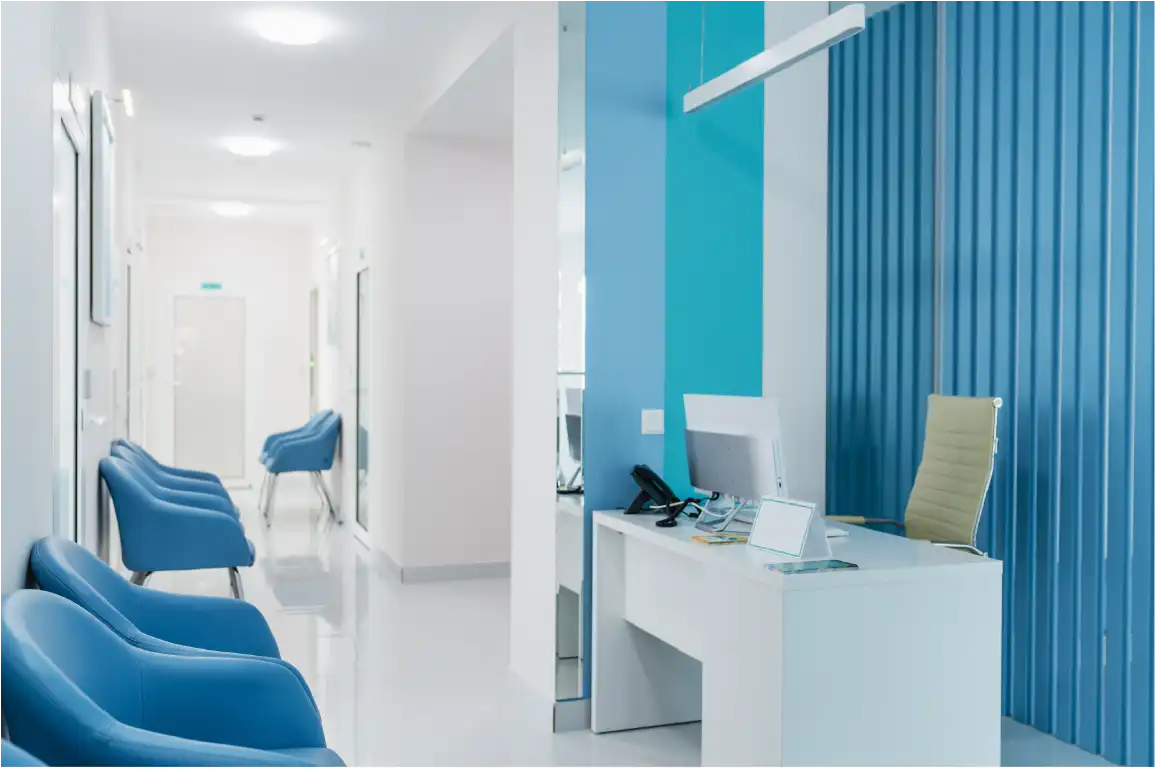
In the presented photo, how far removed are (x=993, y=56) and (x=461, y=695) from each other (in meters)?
3.45

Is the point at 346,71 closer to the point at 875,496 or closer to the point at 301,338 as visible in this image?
the point at 875,496

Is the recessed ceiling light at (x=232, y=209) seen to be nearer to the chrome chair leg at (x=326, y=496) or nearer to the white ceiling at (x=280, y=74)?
the white ceiling at (x=280, y=74)

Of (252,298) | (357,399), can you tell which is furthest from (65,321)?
(252,298)

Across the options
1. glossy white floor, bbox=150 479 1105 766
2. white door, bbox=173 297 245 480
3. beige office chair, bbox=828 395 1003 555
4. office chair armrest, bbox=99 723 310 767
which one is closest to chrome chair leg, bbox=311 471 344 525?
glossy white floor, bbox=150 479 1105 766

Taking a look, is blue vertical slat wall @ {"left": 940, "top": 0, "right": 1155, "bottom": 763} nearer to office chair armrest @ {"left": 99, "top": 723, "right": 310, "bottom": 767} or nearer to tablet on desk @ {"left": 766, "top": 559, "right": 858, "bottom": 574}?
tablet on desk @ {"left": 766, "top": 559, "right": 858, "bottom": 574}

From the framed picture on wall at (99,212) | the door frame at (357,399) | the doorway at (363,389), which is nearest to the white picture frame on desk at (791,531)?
the framed picture on wall at (99,212)

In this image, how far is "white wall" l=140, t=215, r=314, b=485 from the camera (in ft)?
39.7

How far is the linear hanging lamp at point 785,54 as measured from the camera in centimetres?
297

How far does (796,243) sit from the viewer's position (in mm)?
4480

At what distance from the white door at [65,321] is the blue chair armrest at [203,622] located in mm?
392

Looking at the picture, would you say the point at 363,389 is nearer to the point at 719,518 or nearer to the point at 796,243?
the point at 796,243

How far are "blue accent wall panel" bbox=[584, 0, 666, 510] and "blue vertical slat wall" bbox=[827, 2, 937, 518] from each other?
41.1 inches

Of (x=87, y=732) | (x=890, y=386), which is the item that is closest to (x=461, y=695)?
(x=890, y=386)

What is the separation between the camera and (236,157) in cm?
847
